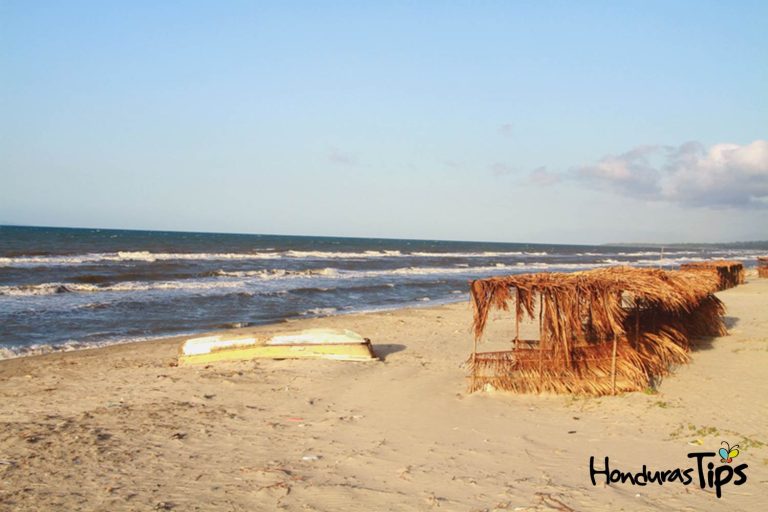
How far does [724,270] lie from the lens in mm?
24719

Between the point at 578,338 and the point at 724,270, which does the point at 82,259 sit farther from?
the point at 724,270

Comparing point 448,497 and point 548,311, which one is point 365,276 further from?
point 448,497

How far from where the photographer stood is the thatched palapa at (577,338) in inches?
340

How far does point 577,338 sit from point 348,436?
4006mm

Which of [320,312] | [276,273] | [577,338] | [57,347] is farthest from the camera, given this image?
[276,273]

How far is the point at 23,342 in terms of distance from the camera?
13.2 meters

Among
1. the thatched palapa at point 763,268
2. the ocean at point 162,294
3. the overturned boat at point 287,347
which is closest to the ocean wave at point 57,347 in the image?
Result: the ocean at point 162,294

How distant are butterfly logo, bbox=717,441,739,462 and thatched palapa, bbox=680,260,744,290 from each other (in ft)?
58.8

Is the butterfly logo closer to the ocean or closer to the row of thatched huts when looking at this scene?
the row of thatched huts

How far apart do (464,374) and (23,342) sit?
9.88 metres

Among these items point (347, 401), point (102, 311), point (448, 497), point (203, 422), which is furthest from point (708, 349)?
point (102, 311)

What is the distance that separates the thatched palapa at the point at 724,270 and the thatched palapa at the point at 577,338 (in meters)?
15.3

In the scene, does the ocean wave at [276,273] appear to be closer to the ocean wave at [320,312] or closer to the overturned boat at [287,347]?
the ocean wave at [320,312]

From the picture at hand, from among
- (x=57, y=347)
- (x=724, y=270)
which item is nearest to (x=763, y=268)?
(x=724, y=270)
